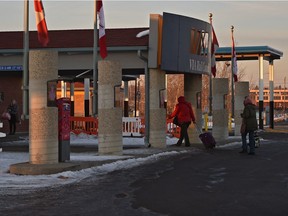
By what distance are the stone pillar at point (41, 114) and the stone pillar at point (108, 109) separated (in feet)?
10.7

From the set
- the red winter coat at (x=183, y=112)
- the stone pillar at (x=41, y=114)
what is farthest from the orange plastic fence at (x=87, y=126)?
the stone pillar at (x=41, y=114)

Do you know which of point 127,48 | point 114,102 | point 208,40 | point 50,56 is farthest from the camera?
point 208,40

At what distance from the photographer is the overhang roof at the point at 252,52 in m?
37.3

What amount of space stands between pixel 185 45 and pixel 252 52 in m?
17.5

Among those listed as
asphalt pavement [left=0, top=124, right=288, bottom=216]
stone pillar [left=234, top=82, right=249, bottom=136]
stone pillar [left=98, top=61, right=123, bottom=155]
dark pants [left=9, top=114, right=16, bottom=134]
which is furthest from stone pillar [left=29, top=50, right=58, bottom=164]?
stone pillar [left=234, top=82, right=249, bottom=136]

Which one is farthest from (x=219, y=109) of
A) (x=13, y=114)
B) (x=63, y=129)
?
(x=63, y=129)

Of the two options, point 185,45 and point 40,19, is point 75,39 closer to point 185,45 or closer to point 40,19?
point 185,45

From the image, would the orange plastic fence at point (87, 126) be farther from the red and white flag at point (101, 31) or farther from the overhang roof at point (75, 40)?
the red and white flag at point (101, 31)

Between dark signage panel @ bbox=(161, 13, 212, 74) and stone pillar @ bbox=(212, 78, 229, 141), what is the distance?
2504 millimetres

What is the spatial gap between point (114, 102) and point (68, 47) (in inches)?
208

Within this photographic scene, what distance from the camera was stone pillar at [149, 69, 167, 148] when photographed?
2014 centimetres

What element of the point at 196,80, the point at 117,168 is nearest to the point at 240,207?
the point at 117,168

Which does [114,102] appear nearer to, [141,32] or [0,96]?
[141,32]

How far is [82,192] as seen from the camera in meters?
10.3
